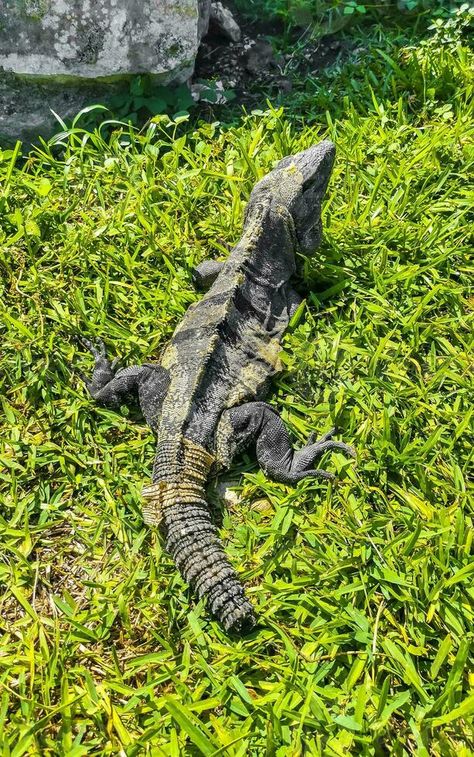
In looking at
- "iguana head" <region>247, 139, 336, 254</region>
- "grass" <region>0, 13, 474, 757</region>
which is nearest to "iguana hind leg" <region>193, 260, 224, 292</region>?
"grass" <region>0, 13, 474, 757</region>

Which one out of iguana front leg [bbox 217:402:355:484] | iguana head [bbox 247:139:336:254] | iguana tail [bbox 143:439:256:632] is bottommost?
iguana tail [bbox 143:439:256:632]

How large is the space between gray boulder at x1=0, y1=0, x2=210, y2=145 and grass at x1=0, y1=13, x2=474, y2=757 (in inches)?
15.0

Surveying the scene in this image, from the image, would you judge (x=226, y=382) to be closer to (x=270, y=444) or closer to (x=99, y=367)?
(x=270, y=444)

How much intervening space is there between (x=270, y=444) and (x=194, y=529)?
0.67 metres

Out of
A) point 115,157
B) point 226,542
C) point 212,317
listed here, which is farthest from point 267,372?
point 115,157

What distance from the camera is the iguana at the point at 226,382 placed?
3.40 m

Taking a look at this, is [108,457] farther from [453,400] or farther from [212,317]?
[453,400]

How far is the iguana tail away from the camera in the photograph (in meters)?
3.21

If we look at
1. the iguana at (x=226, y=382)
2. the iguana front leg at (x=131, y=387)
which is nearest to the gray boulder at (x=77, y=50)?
the iguana at (x=226, y=382)

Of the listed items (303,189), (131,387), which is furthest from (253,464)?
(303,189)

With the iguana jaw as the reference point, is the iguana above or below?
below

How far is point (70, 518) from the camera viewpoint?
373 centimetres

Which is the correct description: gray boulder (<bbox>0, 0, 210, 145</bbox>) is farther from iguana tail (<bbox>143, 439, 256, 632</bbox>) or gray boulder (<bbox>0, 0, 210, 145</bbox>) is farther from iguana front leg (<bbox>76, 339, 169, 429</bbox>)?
iguana tail (<bbox>143, 439, 256, 632</bbox>)

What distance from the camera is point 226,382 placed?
156 inches
